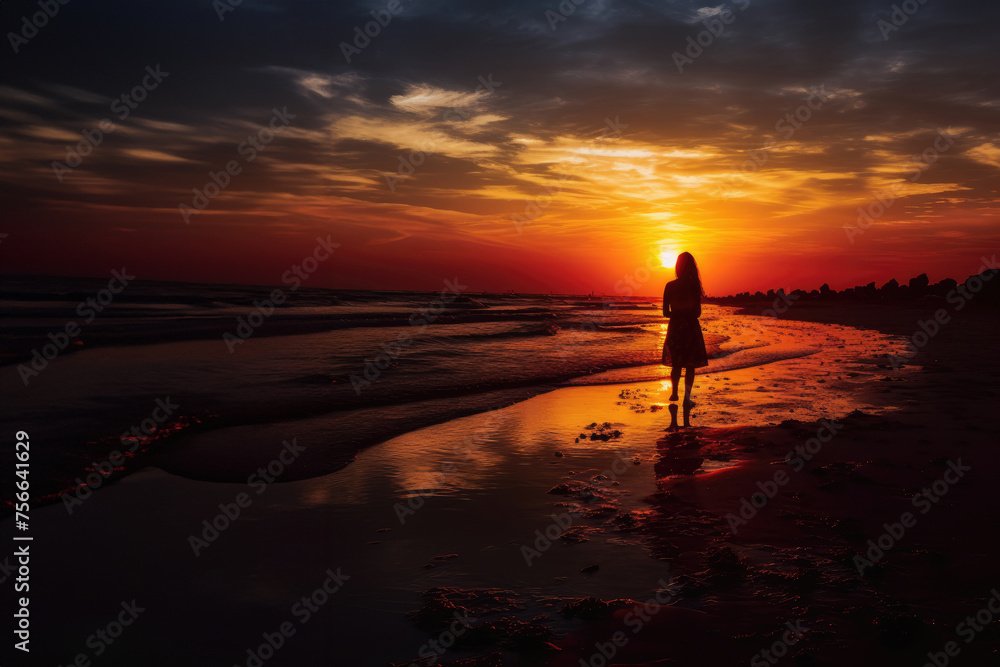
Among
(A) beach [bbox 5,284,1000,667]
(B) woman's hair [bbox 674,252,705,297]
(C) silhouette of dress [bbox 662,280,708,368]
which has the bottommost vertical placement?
(A) beach [bbox 5,284,1000,667]

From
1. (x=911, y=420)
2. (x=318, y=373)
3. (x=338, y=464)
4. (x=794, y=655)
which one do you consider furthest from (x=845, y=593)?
(x=318, y=373)

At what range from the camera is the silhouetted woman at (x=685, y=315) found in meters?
9.81

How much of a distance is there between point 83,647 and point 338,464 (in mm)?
3506

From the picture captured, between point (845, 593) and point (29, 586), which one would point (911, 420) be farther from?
point (29, 586)

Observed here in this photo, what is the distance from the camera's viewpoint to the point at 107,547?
432cm

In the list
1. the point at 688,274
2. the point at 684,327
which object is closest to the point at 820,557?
the point at 684,327

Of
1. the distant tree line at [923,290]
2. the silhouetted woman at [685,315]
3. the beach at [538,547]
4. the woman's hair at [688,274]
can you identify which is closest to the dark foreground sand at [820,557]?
the beach at [538,547]

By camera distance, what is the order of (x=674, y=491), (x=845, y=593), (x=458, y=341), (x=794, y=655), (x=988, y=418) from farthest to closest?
(x=458, y=341) < (x=988, y=418) < (x=674, y=491) < (x=845, y=593) < (x=794, y=655)

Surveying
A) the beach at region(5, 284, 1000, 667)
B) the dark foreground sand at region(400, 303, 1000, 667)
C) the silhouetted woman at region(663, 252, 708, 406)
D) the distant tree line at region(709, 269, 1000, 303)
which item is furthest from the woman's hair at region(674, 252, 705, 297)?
the distant tree line at region(709, 269, 1000, 303)

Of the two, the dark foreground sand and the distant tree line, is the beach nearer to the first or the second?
the dark foreground sand

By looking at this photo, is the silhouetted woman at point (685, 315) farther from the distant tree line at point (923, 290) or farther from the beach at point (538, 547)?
Result: the distant tree line at point (923, 290)

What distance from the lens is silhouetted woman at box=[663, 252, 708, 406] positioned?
386 inches

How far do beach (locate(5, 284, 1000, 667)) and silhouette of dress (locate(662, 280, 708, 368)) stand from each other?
2.09m

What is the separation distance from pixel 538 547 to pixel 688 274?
7078mm
